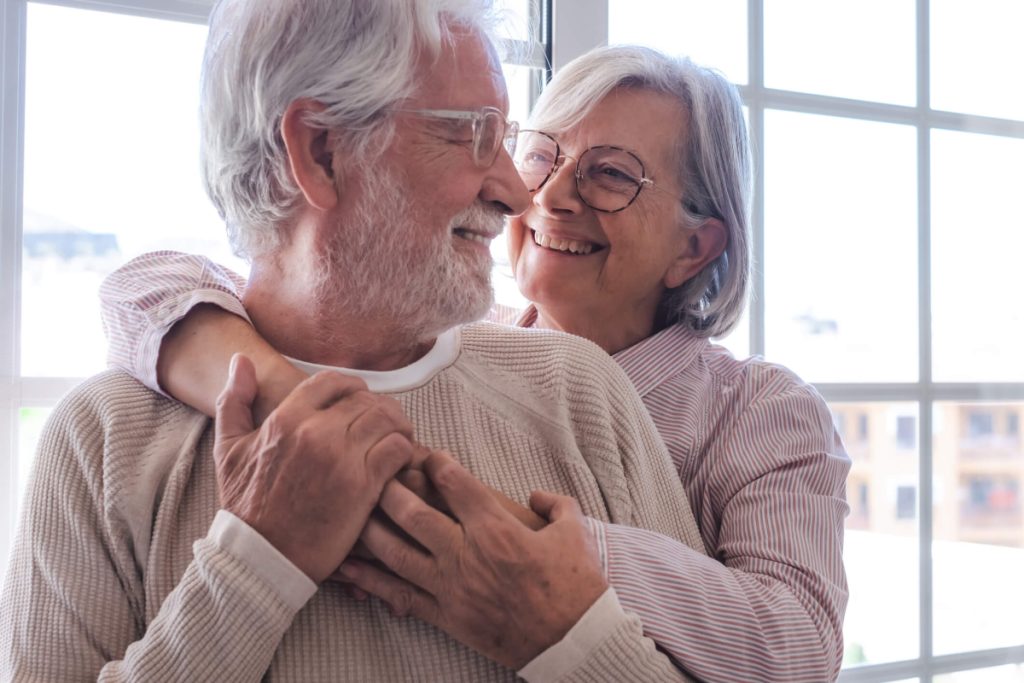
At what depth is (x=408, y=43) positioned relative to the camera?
1.29m

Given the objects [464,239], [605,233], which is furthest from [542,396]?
[605,233]

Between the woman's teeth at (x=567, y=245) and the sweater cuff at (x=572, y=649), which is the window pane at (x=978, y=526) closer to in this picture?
the woman's teeth at (x=567, y=245)

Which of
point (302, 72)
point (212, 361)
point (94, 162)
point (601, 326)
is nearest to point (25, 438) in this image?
point (94, 162)

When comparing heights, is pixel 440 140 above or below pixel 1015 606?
above

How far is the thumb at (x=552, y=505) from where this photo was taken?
4.09 feet

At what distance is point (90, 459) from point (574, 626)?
649 mm

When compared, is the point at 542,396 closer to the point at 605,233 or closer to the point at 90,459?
the point at 605,233

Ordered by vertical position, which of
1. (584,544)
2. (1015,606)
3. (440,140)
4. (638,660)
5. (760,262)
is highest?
(440,140)

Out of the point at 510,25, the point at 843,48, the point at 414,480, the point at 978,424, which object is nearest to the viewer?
the point at 414,480

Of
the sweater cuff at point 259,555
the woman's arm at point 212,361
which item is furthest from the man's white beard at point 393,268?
the sweater cuff at point 259,555

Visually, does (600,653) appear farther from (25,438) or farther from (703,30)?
(703,30)

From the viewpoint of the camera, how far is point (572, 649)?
1159 millimetres

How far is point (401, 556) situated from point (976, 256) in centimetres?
240

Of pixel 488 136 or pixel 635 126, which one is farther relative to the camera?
pixel 635 126
